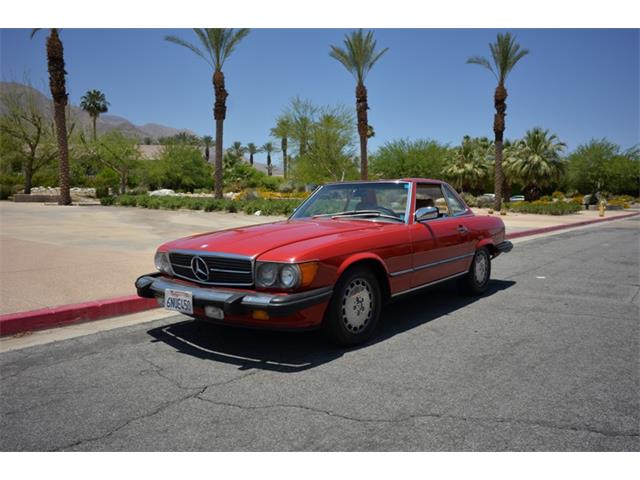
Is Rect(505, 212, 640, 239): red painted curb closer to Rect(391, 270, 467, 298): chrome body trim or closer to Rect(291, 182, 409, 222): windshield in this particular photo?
Rect(391, 270, 467, 298): chrome body trim

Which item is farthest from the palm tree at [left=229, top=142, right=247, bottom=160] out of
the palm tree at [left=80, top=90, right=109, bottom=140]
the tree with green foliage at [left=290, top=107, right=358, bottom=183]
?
the tree with green foliage at [left=290, top=107, right=358, bottom=183]

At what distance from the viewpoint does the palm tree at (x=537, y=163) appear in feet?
152

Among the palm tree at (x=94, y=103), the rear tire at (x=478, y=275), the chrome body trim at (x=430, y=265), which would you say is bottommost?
the rear tire at (x=478, y=275)

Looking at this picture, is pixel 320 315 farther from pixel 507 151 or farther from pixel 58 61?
pixel 507 151

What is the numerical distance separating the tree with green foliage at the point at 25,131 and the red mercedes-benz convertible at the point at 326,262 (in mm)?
35325

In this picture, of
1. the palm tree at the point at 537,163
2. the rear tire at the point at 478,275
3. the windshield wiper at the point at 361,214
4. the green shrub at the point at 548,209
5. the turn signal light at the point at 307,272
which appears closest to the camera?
the turn signal light at the point at 307,272

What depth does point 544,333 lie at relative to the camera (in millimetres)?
4734

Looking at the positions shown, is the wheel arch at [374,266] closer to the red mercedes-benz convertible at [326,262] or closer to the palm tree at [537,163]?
A: the red mercedes-benz convertible at [326,262]

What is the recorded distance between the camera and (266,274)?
3.78 meters

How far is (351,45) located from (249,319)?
99.0ft

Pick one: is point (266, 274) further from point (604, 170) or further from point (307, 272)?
point (604, 170)

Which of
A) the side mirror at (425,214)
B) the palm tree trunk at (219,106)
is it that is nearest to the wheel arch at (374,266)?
the side mirror at (425,214)

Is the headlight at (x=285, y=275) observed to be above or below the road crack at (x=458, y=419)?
above

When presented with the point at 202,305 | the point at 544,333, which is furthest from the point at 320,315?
the point at 544,333
